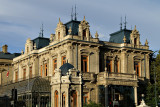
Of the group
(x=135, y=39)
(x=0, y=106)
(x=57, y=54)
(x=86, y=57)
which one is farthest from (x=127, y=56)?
(x=0, y=106)

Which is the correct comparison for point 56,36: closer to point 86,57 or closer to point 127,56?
point 86,57

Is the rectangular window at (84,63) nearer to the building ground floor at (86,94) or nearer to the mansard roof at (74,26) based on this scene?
the building ground floor at (86,94)

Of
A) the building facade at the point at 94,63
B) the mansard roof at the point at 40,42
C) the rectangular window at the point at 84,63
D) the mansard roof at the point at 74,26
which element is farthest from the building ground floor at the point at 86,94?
the mansard roof at the point at 40,42

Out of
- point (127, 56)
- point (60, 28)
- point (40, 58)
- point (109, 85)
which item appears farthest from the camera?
point (40, 58)

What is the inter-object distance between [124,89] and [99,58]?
6.22m

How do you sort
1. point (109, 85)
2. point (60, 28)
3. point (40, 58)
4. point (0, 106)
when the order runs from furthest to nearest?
point (40, 58) < point (60, 28) < point (109, 85) < point (0, 106)

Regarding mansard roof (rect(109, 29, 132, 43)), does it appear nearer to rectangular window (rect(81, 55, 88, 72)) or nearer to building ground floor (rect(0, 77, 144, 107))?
rectangular window (rect(81, 55, 88, 72))

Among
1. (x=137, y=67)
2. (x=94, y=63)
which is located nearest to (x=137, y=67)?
(x=137, y=67)

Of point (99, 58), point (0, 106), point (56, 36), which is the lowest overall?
point (0, 106)

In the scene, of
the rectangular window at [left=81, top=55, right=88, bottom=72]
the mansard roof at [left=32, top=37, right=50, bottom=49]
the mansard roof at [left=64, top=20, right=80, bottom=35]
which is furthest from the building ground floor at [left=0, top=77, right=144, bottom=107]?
the mansard roof at [left=32, top=37, right=50, bottom=49]

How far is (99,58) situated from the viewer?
51844 millimetres

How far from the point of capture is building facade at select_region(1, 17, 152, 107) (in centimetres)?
4731

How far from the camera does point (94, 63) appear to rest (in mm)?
49969

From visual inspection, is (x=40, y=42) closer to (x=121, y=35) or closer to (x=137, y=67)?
(x=121, y=35)
